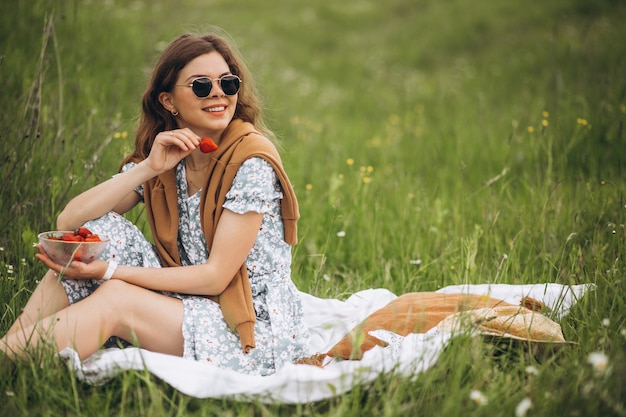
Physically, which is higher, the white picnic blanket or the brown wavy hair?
the brown wavy hair

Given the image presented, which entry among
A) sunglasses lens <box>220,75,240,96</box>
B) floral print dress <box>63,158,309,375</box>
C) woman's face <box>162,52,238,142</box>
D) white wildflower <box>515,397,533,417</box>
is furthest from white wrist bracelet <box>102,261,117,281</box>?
white wildflower <box>515,397,533,417</box>

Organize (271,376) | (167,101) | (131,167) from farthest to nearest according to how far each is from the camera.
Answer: (131,167) → (167,101) → (271,376)

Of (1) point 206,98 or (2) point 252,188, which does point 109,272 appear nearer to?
(2) point 252,188

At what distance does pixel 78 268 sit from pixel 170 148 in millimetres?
560

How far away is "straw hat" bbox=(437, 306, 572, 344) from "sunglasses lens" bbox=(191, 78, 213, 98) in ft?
4.10

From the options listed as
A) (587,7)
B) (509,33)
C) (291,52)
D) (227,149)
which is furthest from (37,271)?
(587,7)

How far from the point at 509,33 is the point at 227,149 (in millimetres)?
8372

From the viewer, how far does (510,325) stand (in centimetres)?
253

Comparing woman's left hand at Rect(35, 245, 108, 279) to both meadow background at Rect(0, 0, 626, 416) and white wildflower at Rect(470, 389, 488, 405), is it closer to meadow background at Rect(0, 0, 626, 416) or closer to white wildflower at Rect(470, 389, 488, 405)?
meadow background at Rect(0, 0, 626, 416)

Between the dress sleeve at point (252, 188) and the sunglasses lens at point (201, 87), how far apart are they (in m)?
0.31

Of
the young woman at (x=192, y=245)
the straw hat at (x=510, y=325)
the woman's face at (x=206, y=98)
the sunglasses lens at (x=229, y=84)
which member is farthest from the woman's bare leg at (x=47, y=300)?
the straw hat at (x=510, y=325)

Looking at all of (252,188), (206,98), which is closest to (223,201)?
(252,188)

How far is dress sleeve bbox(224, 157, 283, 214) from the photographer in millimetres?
2520

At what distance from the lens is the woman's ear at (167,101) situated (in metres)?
2.73
